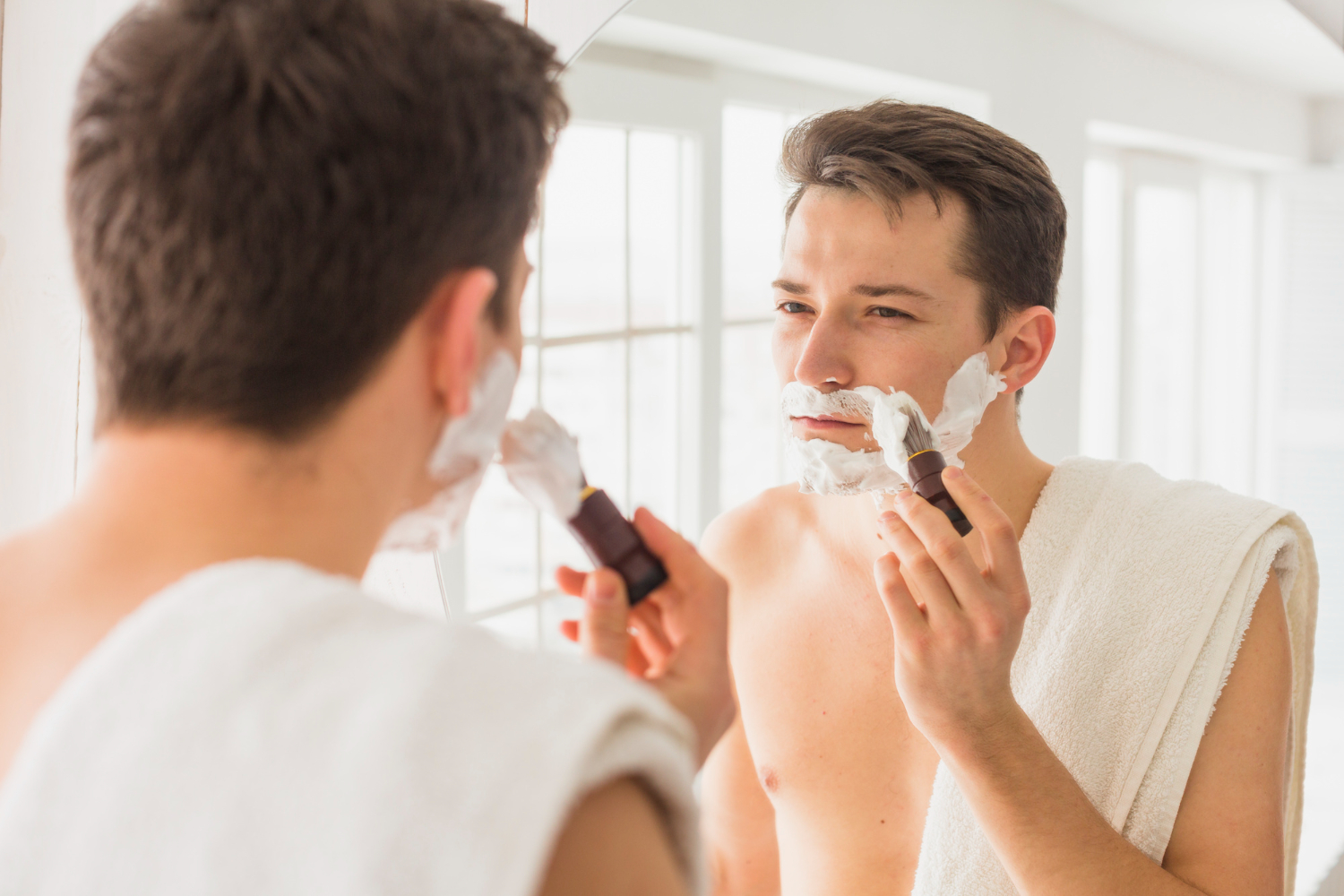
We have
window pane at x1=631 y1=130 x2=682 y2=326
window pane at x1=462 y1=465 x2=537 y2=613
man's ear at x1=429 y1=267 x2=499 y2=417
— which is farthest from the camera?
window pane at x1=462 y1=465 x2=537 y2=613

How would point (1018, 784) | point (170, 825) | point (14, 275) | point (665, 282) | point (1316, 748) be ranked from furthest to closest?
point (14, 275) → point (665, 282) → point (1316, 748) → point (1018, 784) → point (170, 825)

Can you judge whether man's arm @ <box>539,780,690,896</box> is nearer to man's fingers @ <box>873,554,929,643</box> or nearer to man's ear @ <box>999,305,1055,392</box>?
man's fingers @ <box>873,554,929,643</box>

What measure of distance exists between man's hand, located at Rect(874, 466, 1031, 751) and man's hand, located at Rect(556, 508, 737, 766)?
0.78ft

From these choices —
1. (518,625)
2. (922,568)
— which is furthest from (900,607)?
(518,625)

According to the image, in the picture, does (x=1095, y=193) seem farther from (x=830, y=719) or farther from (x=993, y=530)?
(x=830, y=719)

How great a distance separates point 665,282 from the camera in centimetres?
102

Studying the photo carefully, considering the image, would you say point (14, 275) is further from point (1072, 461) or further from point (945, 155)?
point (1072, 461)

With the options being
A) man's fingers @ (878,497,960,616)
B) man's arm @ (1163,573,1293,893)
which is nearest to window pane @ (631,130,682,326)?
man's fingers @ (878,497,960,616)

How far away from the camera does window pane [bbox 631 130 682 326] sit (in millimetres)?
986

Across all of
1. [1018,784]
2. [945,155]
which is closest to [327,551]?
[1018,784]

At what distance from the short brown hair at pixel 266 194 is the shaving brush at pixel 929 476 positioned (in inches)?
18.7

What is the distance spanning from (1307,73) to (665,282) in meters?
0.60

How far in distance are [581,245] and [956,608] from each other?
20.7 inches

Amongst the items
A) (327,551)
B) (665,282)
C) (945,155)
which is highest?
(945,155)
